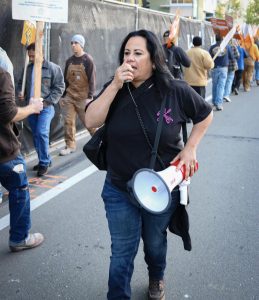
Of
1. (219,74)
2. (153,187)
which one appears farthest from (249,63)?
(153,187)

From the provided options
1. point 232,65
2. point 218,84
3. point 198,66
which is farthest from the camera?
point 232,65

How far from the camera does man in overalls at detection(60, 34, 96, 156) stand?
6973mm

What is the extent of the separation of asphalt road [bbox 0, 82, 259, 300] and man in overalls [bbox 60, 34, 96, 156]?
0.72 meters

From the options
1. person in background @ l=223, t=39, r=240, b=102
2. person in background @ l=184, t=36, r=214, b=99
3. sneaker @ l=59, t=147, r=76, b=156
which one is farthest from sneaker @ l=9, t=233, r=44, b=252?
person in background @ l=223, t=39, r=240, b=102

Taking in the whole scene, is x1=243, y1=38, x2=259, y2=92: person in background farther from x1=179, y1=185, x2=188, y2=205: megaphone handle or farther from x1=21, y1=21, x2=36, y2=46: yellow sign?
x1=179, y1=185, x2=188, y2=205: megaphone handle

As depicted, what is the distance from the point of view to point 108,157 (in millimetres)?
2730

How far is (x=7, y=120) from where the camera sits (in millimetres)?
3045

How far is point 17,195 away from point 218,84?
9.05 meters

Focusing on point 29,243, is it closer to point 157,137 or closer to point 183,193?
point 183,193

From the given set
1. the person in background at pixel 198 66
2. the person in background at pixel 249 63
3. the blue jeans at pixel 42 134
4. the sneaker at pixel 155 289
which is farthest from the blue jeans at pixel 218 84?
the sneaker at pixel 155 289

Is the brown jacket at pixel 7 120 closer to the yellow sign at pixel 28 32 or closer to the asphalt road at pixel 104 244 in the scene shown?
the asphalt road at pixel 104 244

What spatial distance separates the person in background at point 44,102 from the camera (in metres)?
5.93

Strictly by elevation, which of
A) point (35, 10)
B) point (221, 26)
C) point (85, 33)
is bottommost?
point (85, 33)

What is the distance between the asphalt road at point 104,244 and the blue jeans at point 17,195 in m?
0.22
